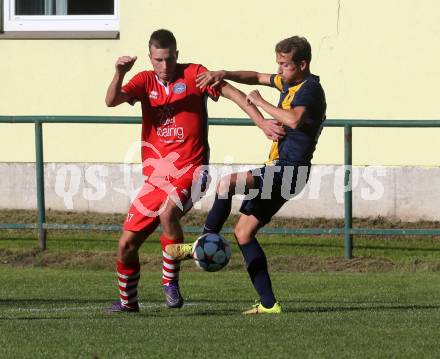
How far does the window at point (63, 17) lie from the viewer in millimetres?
17109

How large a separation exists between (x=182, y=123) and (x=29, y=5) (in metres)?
A: 7.75

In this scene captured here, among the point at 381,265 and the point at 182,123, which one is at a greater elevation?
the point at 182,123

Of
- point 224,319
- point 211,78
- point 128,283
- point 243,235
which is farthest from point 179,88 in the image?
point 224,319

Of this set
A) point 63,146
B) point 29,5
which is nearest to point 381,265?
point 63,146

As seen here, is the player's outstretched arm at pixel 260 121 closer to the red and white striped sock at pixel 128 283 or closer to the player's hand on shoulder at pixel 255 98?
the player's hand on shoulder at pixel 255 98

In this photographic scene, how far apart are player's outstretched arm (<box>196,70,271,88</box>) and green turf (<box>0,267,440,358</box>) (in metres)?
1.73

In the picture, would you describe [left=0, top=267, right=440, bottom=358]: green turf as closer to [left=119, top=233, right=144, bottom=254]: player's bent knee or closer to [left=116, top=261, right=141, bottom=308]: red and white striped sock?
[left=116, top=261, right=141, bottom=308]: red and white striped sock

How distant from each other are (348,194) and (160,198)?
16.8 feet

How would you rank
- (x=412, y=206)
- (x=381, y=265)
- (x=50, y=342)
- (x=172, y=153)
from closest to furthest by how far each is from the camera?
(x=50, y=342) < (x=172, y=153) < (x=381, y=265) < (x=412, y=206)

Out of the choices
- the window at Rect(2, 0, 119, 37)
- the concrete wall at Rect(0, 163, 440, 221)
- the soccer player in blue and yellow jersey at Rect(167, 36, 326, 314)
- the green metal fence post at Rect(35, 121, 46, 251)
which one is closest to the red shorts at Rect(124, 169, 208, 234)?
the soccer player in blue and yellow jersey at Rect(167, 36, 326, 314)

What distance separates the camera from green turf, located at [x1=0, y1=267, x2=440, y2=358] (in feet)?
25.8

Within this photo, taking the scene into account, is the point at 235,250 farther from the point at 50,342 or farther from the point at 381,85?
the point at 50,342

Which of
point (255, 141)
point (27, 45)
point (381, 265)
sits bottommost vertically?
point (381, 265)

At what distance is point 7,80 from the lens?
1731 cm
